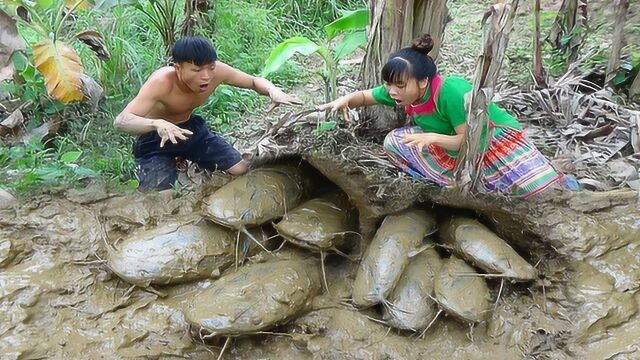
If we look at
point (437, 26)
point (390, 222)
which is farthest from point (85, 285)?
point (437, 26)

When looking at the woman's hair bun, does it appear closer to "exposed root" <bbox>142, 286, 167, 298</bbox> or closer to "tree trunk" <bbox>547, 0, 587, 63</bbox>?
"exposed root" <bbox>142, 286, 167, 298</bbox>

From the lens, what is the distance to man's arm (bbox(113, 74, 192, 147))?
228 centimetres

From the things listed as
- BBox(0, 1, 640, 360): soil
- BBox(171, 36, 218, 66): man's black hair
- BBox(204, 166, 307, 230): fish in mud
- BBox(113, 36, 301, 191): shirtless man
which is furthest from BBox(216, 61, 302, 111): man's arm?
BBox(0, 1, 640, 360): soil

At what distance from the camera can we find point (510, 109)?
356cm

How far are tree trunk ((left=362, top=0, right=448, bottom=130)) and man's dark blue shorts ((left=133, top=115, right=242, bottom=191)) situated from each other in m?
0.80

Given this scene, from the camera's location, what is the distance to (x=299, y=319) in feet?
7.57

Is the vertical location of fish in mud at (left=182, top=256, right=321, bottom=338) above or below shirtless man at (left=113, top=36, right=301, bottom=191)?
below

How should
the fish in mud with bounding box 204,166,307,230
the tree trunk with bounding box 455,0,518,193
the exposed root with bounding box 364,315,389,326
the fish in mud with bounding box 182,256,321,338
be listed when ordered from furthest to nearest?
the fish in mud with bounding box 204,166,307,230
the exposed root with bounding box 364,315,389,326
the fish in mud with bounding box 182,256,321,338
the tree trunk with bounding box 455,0,518,193

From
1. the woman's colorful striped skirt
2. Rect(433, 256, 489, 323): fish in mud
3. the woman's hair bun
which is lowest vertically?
Rect(433, 256, 489, 323): fish in mud

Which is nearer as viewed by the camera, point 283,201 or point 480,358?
point 480,358

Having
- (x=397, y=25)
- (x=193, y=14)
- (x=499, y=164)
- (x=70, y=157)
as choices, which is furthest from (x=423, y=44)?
(x=193, y=14)

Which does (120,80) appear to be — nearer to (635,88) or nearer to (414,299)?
(414,299)

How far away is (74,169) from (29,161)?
35 centimetres

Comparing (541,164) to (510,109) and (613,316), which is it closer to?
(613,316)
